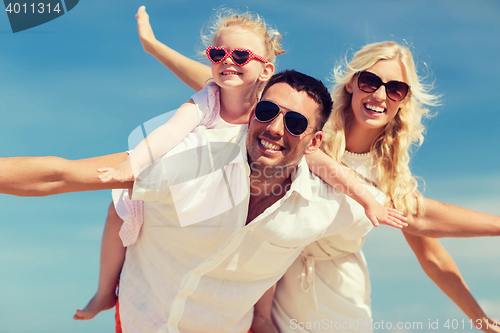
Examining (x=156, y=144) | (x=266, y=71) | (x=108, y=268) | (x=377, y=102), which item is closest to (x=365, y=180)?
(x=377, y=102)

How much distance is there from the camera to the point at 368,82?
13.8ft

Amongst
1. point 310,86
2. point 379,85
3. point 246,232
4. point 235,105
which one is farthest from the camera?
point 379,85

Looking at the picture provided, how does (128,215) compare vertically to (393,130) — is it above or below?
below

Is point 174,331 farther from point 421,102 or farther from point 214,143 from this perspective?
point 421,102

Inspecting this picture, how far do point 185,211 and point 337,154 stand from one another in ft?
5.67

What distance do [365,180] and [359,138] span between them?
454 mm

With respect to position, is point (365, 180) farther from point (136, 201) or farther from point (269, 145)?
point (136, 201)

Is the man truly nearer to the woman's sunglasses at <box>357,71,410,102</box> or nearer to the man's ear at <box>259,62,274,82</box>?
the man's ear at <box>259,62,274,82</box>

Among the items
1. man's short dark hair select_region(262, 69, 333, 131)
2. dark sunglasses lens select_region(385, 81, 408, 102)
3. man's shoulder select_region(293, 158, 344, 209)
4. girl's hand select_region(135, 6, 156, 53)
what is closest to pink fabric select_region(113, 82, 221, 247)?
man's short dark hair select_region(262, 69, 333, 131)

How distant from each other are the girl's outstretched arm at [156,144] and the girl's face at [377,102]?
1643 millimetres

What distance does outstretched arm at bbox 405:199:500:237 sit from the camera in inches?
160

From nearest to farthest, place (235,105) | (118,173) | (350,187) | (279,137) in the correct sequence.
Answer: (118,173), (279,137), (350,187), (235,105)

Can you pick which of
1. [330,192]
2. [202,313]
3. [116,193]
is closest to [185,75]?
[116,193]

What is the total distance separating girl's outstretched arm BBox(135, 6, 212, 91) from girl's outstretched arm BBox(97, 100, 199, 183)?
155 cm
